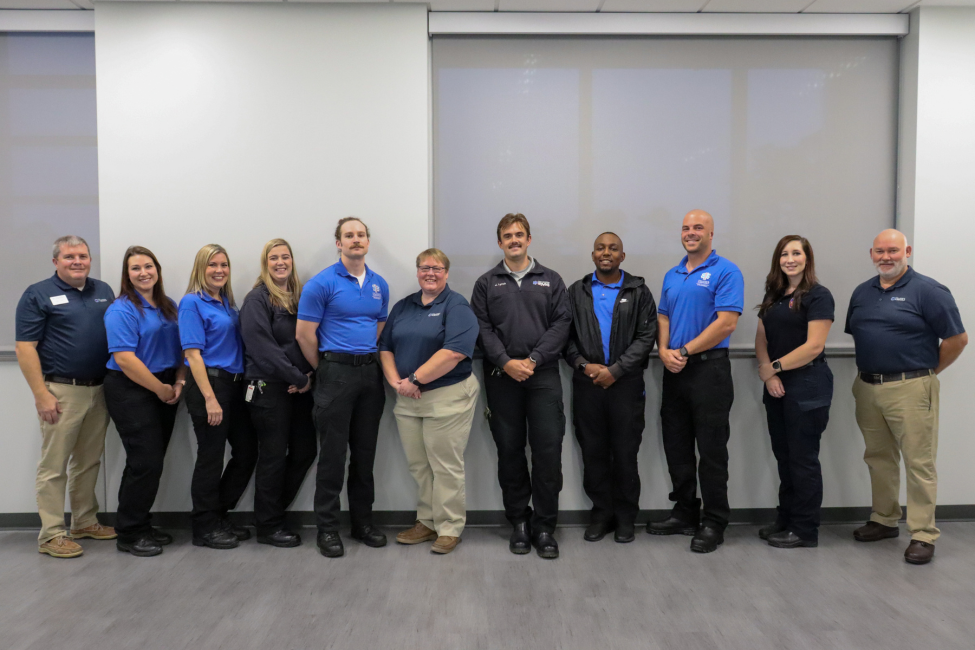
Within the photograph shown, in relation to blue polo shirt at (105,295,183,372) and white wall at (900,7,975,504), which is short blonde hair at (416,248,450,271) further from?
white wall at (900,7,975,504)

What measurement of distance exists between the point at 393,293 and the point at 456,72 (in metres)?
1.40

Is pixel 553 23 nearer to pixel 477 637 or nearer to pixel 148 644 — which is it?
pixel 477 637

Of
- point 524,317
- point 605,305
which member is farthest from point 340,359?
point 605,305

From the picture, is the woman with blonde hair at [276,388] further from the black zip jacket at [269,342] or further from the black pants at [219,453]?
the black pants at [219,453]

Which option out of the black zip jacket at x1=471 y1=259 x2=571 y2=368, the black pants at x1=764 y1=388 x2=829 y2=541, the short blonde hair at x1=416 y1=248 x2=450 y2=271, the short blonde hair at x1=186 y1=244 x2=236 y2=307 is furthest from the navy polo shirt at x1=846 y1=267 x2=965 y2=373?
the short blonde hair at x1=186 y1=244 x2=236 y2=307

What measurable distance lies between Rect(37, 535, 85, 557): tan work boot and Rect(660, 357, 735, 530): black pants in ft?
10.5

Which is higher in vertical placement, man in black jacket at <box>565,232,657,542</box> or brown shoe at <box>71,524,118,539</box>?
man in black jacket at <box>565,232,657,542</box>

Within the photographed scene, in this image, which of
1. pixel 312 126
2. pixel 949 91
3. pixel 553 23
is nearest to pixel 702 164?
pixel 553 23

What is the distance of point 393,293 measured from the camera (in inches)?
143

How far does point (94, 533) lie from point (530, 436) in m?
2.49

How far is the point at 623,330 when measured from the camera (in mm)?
3346

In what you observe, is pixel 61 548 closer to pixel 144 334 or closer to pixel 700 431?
pixel 144 334

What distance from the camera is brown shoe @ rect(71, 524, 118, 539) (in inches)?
136

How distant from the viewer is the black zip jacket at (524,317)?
129 inches
